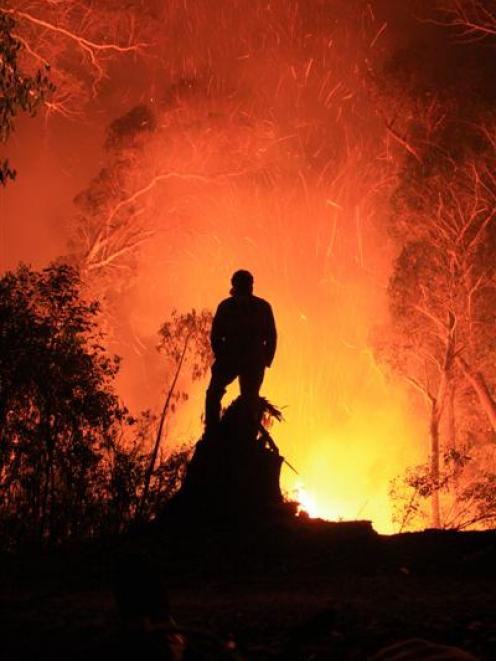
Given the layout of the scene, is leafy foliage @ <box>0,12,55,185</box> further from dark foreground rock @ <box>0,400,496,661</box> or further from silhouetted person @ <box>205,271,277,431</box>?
dark foreground rock @ <box>0,400,496,661</box>

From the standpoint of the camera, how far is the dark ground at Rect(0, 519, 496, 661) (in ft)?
10.1

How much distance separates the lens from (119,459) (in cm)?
998

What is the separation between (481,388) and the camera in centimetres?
2230

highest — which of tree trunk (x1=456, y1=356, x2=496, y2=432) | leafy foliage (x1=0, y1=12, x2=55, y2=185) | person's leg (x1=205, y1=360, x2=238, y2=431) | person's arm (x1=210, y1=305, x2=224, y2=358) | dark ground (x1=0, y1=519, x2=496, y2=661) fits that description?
tree trunk (x1=456, y1=356, x2=496, y2=432)

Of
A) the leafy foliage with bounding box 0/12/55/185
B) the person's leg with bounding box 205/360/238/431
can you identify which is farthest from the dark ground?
the leafy foliage with bounding box 0/12/55/185

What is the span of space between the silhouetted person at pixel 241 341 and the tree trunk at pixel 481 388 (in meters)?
15.8

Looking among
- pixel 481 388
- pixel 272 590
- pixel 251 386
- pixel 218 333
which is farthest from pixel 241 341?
pixel 481 388

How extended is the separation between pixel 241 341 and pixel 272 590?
10.6 ft

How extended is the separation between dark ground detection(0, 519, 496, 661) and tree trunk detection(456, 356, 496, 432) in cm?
1594

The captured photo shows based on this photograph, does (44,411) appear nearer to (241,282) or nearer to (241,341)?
(241,341)

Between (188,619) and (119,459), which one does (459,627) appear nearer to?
(188,619)

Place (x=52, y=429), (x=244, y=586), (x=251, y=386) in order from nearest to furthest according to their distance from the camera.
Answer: (x=244, y=586) < (x=251, y=386) < (x=52, y=429)

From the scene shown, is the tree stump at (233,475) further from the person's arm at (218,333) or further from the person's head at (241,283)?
the person's head at (241,283)

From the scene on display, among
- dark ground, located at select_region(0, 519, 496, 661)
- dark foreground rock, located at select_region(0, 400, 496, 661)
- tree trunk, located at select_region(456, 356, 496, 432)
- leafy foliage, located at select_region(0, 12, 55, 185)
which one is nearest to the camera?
dark foreground rock, located at select_region(0, 400, 496, 661)
